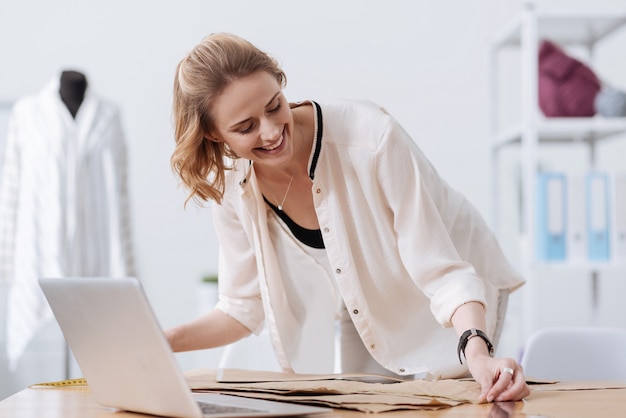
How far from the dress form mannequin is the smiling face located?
1801 mm

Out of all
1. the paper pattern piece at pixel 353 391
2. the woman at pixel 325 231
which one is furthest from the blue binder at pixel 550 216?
the paper pattern piece at pixel 353 391

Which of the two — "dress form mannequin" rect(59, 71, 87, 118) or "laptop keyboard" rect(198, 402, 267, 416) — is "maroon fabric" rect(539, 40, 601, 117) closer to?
"dress form mannequin" rect(59, 71, 87, 118)

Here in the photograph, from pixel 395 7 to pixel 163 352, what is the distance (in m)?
2.91

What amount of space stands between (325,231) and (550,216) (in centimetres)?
143

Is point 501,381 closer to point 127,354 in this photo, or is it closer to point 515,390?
point 515,390

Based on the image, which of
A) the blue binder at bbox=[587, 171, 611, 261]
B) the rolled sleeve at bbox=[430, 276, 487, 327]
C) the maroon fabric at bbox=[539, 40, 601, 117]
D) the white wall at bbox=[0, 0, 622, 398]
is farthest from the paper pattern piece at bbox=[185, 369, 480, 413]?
the white wall at bbox=[0, 0, 622, 398]

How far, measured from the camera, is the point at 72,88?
10.4 ft

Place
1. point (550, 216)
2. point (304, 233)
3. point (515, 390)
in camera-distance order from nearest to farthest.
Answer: point (515, 390), point (304, 233), point (550, 216)

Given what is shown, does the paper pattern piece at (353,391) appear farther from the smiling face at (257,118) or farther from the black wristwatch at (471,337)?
the smiling face at (257,118)

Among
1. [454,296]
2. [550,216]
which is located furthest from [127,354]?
[550,216]

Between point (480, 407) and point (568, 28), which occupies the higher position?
point (568, 28)

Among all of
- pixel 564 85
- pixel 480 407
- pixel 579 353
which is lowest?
pixel 579 353

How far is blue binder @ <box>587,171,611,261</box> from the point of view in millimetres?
2873

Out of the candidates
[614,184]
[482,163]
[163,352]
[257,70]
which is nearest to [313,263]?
[257,70]
